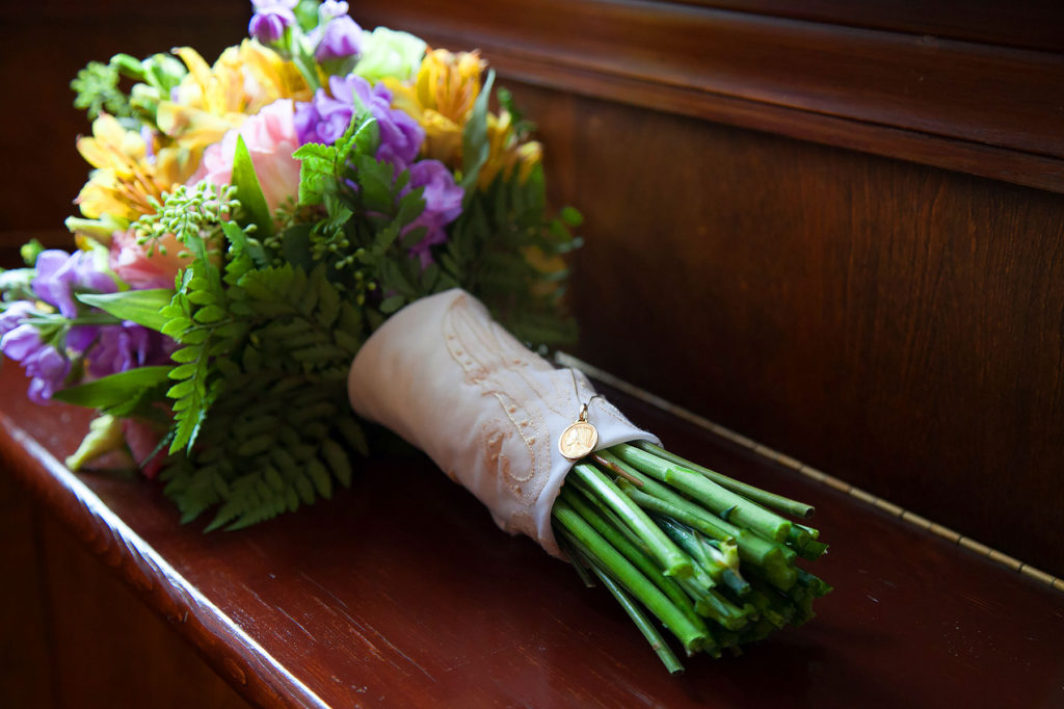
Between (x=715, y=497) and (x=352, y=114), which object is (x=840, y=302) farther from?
(x=352, y=114)

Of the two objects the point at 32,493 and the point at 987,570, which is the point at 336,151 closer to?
the point at 32,493

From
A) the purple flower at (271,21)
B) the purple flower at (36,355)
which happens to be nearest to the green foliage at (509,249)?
the purple flower at (271,21)

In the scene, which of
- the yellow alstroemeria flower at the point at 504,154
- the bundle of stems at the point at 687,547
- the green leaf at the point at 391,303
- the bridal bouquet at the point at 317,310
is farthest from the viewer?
the yellow alstroemeria flower at the point at 504,154

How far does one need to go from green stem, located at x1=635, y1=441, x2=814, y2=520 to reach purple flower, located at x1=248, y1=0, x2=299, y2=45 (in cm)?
44

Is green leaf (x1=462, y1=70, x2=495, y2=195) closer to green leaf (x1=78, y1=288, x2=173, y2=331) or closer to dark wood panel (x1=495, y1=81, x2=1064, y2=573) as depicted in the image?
dark wood panel (x1=495, y1=81, x2=1064, y2=573)

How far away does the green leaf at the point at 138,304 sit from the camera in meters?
0.73

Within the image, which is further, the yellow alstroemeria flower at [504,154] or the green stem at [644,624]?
the yellow alstroemeria flower at [504,154]

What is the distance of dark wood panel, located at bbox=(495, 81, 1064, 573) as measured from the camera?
709 millimetres

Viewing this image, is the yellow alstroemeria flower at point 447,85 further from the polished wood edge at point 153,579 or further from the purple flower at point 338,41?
the polished wood edge at point 153,579

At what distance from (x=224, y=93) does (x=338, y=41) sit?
0.33 feet

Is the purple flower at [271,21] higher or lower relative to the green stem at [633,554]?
higher

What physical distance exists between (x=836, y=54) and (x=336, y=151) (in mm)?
372

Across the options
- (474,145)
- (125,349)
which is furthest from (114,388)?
(474,145)

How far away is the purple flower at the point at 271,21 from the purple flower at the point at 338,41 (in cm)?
3
